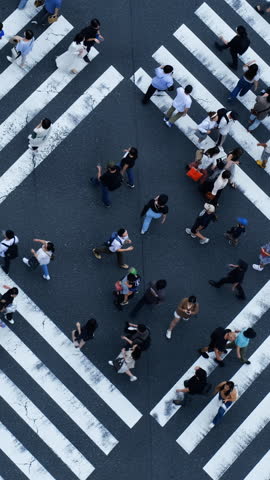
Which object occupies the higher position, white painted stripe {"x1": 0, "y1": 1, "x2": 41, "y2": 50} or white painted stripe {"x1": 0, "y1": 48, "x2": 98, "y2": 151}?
white painted stripe {"x1": 0, "y1": 1, "x2": 41, "y2": 50}

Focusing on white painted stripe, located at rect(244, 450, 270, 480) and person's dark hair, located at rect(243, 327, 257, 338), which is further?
white painted stripe, located at rect(244, 450, 270, 480)

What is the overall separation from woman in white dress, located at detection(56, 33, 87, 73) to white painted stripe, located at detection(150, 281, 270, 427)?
316 inches

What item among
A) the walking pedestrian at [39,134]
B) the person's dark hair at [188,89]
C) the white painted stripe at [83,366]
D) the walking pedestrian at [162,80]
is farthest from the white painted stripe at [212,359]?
the walking pedestrian at [39,134]

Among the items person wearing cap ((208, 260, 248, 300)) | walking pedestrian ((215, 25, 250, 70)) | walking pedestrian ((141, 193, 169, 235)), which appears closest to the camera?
walking pedestrian ((141, 193, 169, 235))

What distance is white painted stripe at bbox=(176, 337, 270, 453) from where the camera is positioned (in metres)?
23.4

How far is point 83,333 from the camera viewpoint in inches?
884

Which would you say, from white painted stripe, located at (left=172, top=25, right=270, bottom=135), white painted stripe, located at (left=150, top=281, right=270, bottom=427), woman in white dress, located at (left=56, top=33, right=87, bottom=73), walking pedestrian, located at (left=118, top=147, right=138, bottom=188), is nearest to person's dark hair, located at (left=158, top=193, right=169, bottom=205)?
walking pedestrian, located at (left=118, top=147, right=138, bottom=188)

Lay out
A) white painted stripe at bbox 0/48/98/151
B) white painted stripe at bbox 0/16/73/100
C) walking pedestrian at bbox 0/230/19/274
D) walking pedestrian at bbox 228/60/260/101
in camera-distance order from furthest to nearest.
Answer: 1. white painted stripe at bbox 0/16/73/100
2. walking pedestrian at bbox 228/60/260/101
3. white painted stripe at bbox 0/48/98/151
4. walking pedestrian at bbox 0/230/19/274

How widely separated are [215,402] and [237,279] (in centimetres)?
331

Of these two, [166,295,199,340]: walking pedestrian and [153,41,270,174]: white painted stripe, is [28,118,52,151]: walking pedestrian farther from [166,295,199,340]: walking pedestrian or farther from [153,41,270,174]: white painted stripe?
[166,295,199,340]: walking pedestrian

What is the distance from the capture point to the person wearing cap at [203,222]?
23203mm

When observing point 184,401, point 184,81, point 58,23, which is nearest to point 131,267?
point 184,401

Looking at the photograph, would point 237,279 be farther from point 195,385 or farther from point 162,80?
point 162,80

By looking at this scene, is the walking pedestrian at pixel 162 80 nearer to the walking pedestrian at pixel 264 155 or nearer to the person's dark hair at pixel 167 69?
the person's dark hair at pixel 167 69
